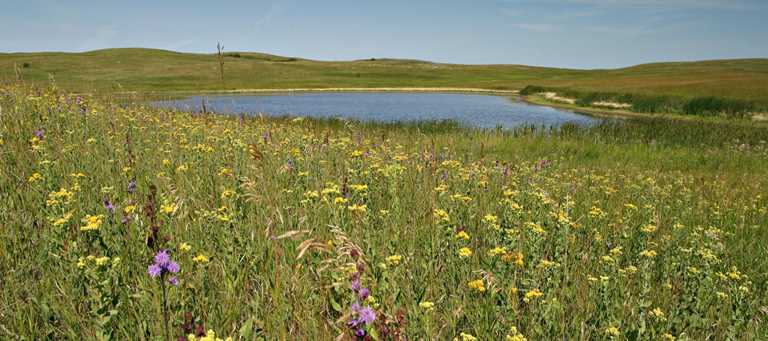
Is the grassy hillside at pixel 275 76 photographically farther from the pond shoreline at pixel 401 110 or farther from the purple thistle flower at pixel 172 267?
→ the purple thistle flower at pixel 172 267

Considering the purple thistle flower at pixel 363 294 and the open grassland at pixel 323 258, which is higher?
the purple thistle flower at pixel 363 294

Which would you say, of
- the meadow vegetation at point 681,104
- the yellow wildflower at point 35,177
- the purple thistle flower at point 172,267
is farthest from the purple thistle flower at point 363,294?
the meadow vegetation at point 681,104

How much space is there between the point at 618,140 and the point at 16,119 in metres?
17.6

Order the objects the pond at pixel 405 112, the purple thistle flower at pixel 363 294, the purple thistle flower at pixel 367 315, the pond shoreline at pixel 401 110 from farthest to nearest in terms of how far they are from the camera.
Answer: the pond shoreline at pixel 401 110, the pond at pixel 405 112, the purple thistle flower at pixel 363 294, the purple thistle flower at pixel 367 315

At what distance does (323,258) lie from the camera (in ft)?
9.76

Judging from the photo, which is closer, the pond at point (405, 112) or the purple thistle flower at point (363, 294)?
the purple thistle flower at point (363, 294)

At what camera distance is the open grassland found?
2.31 metres

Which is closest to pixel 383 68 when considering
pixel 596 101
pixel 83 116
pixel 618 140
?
pixel 596 101

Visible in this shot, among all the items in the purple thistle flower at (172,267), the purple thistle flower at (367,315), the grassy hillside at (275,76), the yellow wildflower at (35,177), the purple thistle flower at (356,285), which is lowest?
the purple thistle flower at (367,315)

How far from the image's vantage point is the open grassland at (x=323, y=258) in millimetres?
2307

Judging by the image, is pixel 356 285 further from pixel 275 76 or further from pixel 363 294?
pixel 275 76

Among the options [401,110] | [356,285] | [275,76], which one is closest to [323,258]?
[356,285]

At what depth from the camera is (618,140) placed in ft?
56.2

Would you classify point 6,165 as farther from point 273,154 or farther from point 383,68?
point 383,68
